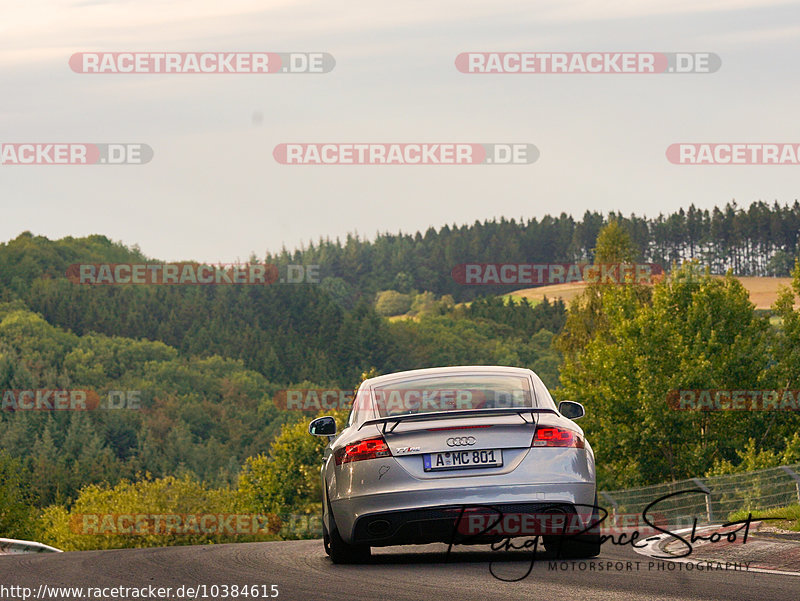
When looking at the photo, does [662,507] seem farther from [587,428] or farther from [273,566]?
[587,428]

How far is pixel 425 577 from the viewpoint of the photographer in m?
8.90

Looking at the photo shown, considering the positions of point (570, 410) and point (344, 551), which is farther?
point (570, 410)

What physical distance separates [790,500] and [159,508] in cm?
7356

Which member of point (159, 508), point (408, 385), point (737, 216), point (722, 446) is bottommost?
point (159, 508)

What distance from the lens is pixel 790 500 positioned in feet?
50.9

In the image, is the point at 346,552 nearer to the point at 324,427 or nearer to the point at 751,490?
the point at 324,427

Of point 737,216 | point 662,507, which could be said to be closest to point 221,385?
point 737,216

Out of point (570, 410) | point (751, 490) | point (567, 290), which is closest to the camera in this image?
point (570, 410)

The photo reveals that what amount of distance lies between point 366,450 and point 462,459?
747 mm

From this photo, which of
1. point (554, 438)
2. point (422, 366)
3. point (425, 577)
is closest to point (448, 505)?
point (425, 577)

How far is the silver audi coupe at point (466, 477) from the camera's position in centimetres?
928

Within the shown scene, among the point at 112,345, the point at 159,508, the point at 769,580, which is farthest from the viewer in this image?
the point at 112,345

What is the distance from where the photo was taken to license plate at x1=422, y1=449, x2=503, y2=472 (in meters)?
9.33

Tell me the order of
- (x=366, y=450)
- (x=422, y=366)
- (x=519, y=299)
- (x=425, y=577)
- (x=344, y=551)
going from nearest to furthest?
1. (x=425, y=577)
2. (x=366, y=450)
3. (x=344, y=551)
4. (x=422, y=366)
5. (x=519, y=299)
